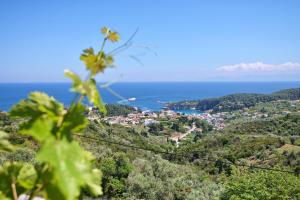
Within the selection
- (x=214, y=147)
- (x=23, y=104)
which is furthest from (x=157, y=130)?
(x=23, y=104)

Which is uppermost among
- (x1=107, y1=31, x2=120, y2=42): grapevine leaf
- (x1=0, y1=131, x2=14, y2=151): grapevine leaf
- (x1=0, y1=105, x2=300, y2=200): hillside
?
(x1=107, y1=31, x2=120, y2=42): grapevine leaf

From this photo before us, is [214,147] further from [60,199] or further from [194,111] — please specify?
[194,111]

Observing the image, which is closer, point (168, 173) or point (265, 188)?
point (265, 188)

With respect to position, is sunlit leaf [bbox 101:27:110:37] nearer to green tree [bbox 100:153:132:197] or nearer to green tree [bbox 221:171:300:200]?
green tree [bbox 221:171:300:200]

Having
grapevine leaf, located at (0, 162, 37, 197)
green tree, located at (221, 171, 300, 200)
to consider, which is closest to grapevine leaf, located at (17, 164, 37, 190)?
grapevine leaf, located at (0, 162, 37, 197)

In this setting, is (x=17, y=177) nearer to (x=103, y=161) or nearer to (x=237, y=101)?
(x=103, y=161)

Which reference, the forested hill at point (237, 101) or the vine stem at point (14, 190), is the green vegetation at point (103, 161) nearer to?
the vine stem at point (14, 190)

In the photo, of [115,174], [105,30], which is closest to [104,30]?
[105,30]

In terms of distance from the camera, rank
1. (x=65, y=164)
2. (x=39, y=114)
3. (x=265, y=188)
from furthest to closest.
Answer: (x=265, y=188)
(x=39, y=114)
(x=65, y=164)
